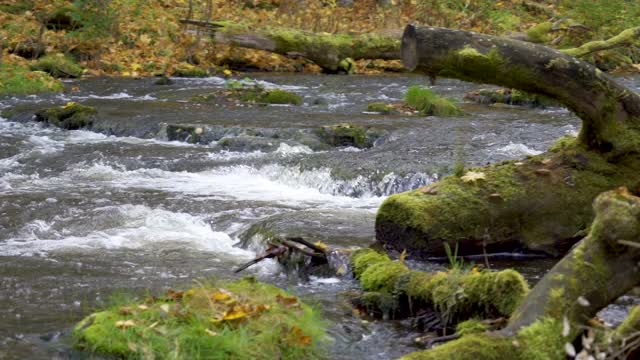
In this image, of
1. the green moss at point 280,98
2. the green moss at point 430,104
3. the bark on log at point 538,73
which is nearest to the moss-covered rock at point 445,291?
the bark on log at point 538,73

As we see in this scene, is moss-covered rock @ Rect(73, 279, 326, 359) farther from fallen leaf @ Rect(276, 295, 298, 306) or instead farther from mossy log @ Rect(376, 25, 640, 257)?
mossy log @ Rect(376, 25, 640, 257)

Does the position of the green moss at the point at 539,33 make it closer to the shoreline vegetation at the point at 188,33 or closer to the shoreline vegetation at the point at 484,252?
the shoreline vegetation at the point at 188,33

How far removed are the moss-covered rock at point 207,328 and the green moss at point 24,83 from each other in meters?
14.6

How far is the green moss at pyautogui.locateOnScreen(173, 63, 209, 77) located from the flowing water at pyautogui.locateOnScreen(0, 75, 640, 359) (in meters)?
2.15

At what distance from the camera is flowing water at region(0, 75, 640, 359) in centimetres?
670

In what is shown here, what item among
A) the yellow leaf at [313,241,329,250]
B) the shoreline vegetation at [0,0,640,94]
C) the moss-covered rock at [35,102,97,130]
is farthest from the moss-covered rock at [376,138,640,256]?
the shoreline vegetation at [0,0,640,94]

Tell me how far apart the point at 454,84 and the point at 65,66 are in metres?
8.59

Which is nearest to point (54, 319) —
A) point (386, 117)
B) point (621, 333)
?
point (621, 333)

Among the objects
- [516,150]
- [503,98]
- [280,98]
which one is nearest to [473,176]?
[516,150]

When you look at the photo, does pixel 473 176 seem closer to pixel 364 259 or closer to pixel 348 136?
pixel 364 259

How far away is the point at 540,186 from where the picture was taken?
7883 mm

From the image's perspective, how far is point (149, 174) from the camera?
1218 cm

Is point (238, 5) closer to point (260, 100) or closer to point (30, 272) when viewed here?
point (260, 100)

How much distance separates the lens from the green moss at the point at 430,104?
15906 millimetres
